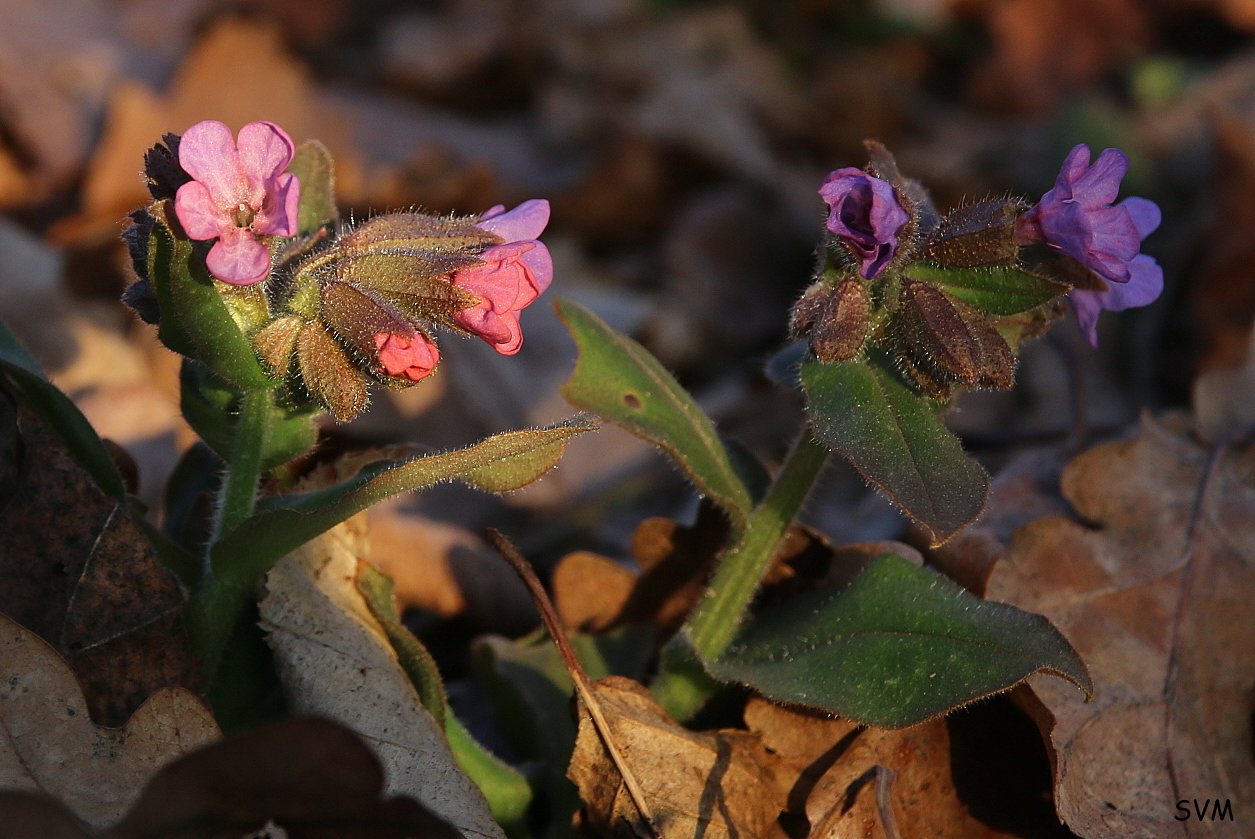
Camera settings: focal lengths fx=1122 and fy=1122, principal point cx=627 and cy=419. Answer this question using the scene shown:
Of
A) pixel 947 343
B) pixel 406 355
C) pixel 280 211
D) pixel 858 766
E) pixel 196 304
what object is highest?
pixel 280 211

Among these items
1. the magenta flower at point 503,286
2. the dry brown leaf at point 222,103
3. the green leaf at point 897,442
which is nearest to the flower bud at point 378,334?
the magenta flower at point 503,286

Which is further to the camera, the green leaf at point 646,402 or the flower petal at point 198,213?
the green leaf at point 646,402

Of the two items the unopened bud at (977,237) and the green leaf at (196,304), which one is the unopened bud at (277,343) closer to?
the green leaf at (196,304)

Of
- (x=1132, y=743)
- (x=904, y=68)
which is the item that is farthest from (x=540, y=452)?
(x=904, y=68)

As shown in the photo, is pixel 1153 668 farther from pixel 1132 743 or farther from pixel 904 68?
pixel 904 68

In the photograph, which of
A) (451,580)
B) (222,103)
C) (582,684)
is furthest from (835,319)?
(222,103)

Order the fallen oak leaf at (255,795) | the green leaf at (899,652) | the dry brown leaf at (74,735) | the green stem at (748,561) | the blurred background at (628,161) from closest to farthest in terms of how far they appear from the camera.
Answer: the fallen oak leaf at (255,795), the dry brown leaf at (74,735), the green leaf at (899,652), the green stem at (748,561), the blurred background at (628,161)

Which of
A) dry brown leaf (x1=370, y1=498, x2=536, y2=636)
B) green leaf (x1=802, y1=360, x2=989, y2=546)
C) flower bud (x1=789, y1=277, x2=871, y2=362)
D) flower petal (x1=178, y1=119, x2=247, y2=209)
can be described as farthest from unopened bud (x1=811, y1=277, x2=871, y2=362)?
dry brown leaf (x1=370, y1=498, x2=536, y2=636)

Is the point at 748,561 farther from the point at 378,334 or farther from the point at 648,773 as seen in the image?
→ the point at 378,334
